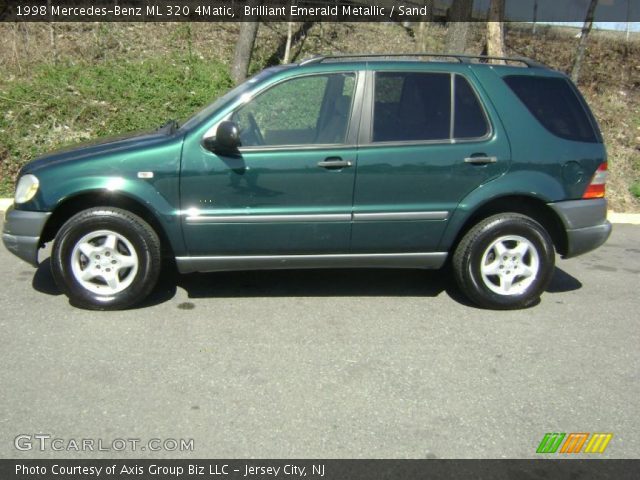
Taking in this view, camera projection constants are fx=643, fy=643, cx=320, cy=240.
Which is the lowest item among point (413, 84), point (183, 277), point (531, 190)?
point (183, 277)

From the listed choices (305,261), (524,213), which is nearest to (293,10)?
(524,213)

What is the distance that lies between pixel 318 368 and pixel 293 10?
12546mm

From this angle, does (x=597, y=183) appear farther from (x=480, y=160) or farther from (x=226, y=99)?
(x=226, y=99)

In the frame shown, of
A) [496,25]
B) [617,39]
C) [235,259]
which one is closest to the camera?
[235,259]

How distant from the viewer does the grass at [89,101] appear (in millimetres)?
9438

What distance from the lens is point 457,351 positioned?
4.27 meters

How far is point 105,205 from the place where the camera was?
478cm

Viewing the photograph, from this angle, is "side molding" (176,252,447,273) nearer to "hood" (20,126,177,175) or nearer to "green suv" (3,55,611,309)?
"green suv" (3,55,611,309)

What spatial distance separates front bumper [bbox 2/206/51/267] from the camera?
184 inches

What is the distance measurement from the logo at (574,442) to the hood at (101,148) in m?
3.19

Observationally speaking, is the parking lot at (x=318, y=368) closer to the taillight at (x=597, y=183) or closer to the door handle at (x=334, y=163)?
the taillight at (x=597, y=183)

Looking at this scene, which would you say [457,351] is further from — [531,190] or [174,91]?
[174,91]

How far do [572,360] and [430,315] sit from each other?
108 cm

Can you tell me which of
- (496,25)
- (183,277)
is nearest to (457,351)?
(183,277)
